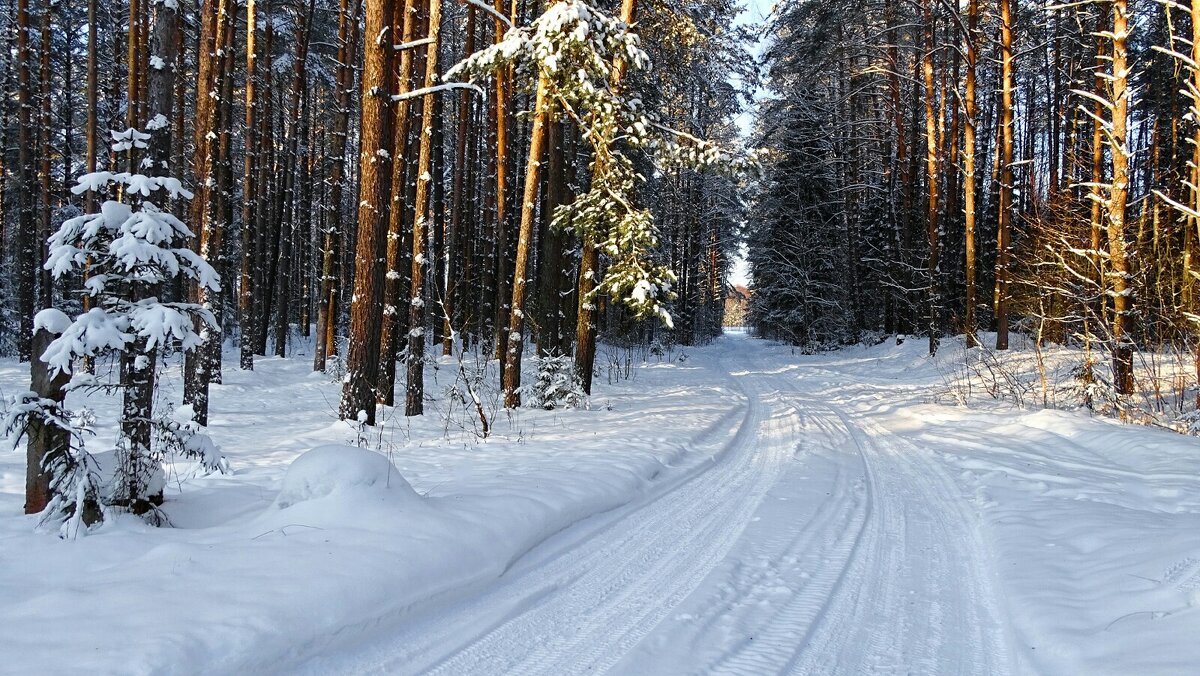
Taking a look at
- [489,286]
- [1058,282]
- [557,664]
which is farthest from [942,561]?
[489,286]

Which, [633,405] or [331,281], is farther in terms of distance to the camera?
[331,281]

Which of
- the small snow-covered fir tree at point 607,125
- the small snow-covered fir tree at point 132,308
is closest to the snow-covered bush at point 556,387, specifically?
the small snow-covered fir tree at point 607,125

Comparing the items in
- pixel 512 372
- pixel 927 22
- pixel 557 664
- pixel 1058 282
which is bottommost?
pixel 557 664

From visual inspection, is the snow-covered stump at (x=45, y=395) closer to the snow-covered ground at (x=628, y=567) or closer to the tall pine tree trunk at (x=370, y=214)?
the snow-covered ground at (x=628, y=567)

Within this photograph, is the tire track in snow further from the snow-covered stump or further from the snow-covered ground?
the snow-covered stump

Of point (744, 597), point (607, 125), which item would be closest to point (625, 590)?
point (744, 597)

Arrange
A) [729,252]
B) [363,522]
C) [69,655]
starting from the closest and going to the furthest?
[69,655]
[363,522]
[729,252]

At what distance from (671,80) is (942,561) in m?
14.4

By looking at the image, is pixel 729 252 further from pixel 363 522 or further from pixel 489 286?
pixel 363 522

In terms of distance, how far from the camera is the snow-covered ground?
276 centimetres

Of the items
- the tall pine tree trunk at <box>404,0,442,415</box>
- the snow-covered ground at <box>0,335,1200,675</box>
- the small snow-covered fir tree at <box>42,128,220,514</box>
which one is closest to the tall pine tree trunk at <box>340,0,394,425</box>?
the snow-covered ground at <box>0,335,1200,675</box>

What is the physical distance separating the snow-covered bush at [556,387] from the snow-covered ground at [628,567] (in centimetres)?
382

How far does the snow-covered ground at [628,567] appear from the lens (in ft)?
9.05

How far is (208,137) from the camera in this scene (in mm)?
10289
